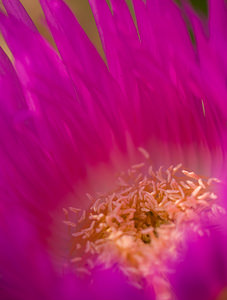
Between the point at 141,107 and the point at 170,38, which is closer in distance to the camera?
the point at 170,38

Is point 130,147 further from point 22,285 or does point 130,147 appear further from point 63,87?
point 22,285

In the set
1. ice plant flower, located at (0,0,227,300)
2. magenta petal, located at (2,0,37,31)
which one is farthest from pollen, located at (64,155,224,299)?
magenta petal, located at (2,0,37,31)

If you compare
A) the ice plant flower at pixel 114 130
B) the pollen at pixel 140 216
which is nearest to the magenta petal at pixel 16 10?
the ice plant flower at pixel 114 130

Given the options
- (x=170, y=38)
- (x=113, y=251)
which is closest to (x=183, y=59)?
(x=170, y=38)

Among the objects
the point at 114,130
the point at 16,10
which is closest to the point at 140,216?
the point at 114,130

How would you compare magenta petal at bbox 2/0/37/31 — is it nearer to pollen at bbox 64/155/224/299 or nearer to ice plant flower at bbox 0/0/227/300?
ice plant flower at bbox 0/0/227/300

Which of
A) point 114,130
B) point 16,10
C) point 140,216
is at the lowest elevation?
point 140,216

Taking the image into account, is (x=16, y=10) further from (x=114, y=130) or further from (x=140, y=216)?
(x=140, y=216)

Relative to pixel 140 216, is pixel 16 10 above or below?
above
